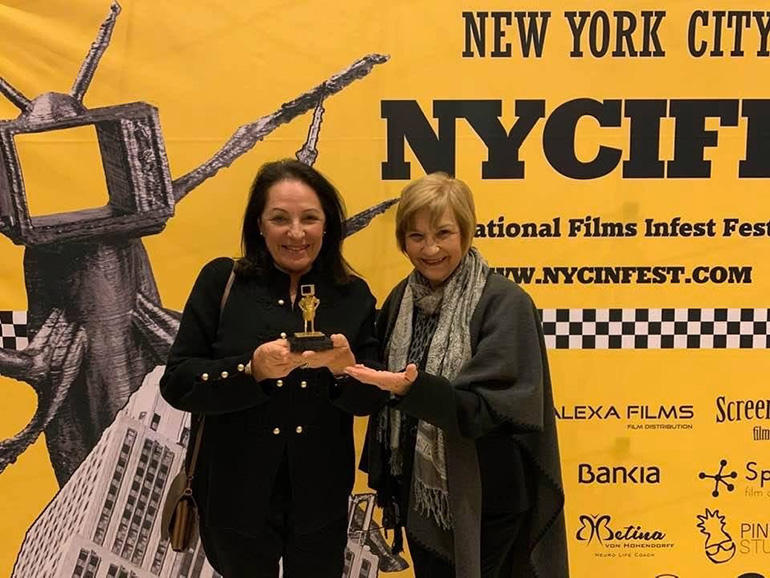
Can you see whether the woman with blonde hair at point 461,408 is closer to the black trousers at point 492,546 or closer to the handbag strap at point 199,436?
the black trousers at point 492,546

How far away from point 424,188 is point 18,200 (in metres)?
1.37

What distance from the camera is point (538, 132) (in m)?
1.97

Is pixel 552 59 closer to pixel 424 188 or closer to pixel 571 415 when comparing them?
pixel 424 188

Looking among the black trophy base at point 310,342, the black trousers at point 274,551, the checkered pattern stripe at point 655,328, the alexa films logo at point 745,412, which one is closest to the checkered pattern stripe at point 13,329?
the black trousers at point 274,551

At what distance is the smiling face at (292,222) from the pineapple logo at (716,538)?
1643mm

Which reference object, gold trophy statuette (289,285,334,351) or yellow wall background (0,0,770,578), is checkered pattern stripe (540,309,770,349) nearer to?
yellow wall background (0,0,770,578)

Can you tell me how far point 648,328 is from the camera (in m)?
2.02

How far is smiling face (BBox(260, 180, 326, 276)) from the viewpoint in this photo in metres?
1.35

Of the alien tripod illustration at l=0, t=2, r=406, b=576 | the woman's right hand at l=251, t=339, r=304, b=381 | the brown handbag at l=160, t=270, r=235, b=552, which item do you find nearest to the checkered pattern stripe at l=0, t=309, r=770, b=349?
the alien tripod illustration at l=0, t=2, r=406, b=576

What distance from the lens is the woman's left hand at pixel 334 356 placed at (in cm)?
124

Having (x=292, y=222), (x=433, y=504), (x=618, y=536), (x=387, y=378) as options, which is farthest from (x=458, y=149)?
(x=618, y=536)

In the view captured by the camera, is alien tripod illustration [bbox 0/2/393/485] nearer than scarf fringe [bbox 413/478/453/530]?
No

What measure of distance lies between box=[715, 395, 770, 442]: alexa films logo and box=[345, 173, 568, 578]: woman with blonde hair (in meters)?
0.86

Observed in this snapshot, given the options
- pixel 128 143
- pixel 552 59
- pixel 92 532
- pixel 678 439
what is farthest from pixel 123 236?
pixel 678 439
